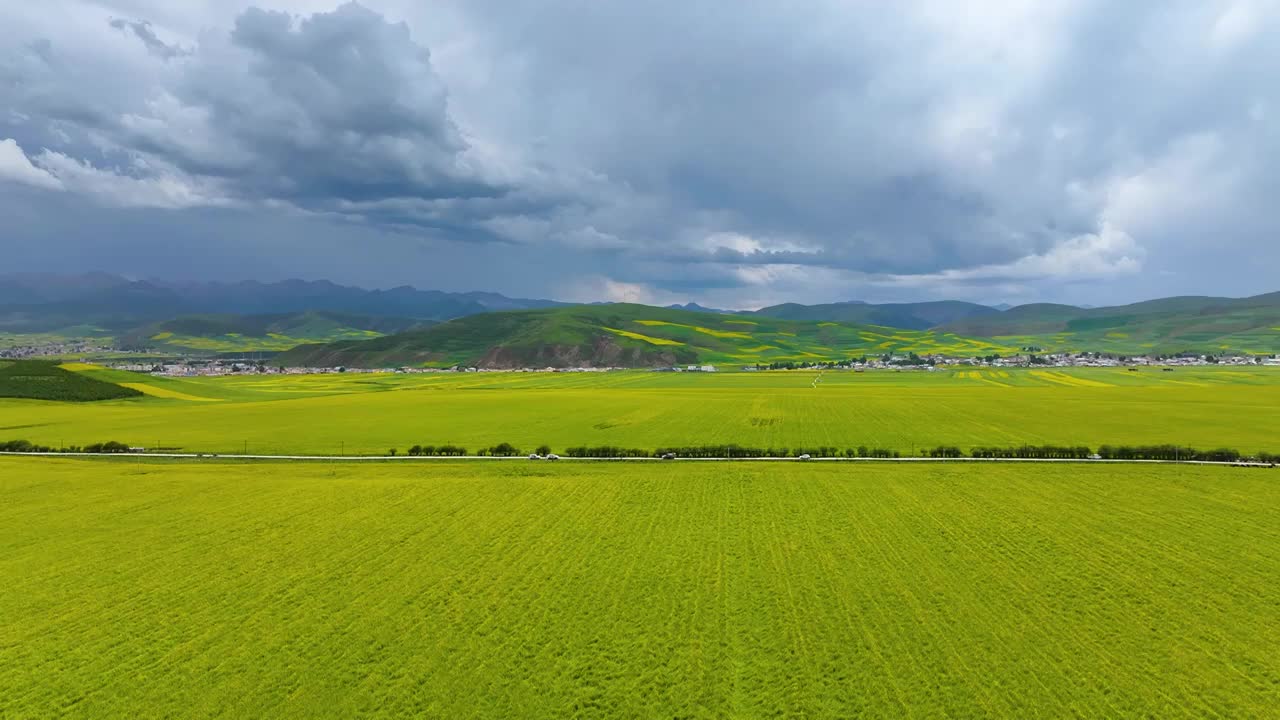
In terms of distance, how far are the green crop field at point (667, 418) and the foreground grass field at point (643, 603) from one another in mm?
23390

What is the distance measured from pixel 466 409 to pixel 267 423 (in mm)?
27450

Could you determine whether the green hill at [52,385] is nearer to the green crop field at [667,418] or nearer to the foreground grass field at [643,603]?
the green crop field at [667,418]

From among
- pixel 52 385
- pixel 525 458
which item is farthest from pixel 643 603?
pixel 52 385

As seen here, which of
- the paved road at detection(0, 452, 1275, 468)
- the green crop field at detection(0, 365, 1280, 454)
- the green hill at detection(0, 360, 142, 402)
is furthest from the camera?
the green hill at detection(0, 360, 142, 402)

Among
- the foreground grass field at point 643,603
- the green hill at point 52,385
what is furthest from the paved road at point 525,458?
the green hill at point 52,385

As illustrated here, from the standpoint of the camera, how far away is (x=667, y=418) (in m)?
80.9

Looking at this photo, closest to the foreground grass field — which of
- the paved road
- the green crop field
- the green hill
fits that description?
the paved road

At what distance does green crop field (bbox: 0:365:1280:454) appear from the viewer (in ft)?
206

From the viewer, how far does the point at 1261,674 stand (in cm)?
1752

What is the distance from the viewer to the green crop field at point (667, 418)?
62.8 metres

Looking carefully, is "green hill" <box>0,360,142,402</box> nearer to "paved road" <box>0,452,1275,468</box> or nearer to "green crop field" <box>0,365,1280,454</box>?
"green crop field" <box>0,365,1280,454</box>

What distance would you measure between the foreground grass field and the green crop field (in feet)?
76.7

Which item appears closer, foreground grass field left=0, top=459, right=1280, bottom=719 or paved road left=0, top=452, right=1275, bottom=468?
foreground grass field left=0, top=459, right=1280, bottom=719

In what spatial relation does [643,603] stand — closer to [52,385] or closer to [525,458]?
[525,458]
